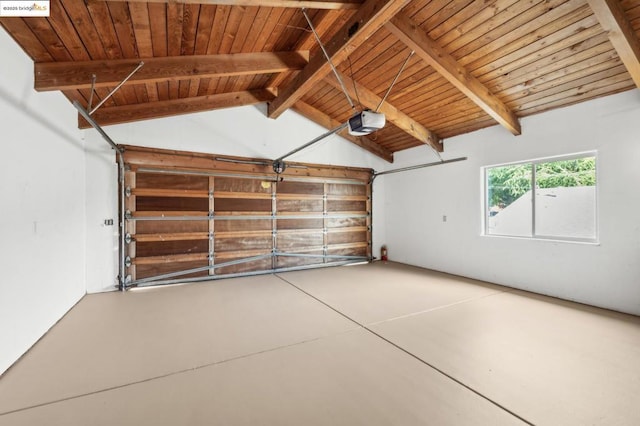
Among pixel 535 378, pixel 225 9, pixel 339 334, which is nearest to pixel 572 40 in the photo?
pixel 535 378

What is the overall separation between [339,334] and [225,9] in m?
3.26

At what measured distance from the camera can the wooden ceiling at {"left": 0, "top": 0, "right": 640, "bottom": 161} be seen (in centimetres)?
244

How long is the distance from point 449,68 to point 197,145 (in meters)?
4.02

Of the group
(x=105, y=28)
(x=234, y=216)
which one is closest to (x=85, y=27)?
(x=105, y=28)

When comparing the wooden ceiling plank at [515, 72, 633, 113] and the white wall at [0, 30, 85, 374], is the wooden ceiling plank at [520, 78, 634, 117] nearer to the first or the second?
the wooden ceiling plank at [515, 72, 633, 113]

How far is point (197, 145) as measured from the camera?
4.80 meters

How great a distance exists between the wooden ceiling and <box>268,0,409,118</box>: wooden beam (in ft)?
0.05

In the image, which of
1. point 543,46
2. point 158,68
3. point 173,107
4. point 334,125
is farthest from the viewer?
point 334,125

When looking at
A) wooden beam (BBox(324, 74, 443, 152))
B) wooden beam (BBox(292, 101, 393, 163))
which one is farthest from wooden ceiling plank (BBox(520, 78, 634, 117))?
wooden beam (BBox(292, 101, 393, 163))

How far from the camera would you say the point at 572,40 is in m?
2.86

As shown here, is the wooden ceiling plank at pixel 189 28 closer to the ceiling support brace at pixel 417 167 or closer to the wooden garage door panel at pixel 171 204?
the wooden garage door panel at pixel 171 204

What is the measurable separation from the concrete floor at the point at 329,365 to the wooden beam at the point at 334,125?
3750mm

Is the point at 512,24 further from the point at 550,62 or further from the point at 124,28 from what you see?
the point at 124,28

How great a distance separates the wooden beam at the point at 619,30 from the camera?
2.32m
